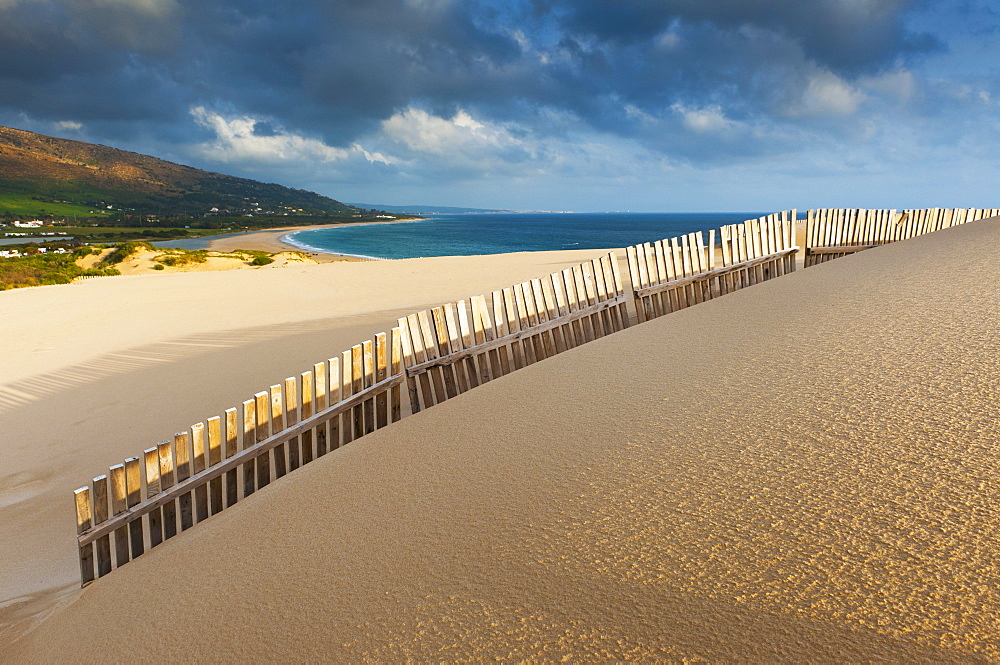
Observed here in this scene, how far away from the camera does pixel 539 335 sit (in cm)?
654

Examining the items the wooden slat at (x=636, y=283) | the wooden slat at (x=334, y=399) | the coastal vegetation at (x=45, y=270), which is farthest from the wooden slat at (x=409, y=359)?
the coastal vegetation at (x=45, y=270)

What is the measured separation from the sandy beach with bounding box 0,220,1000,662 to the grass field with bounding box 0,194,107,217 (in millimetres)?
135391

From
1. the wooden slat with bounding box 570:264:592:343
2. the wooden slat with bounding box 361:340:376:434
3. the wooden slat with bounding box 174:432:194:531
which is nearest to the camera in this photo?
the wooden slat with bounding box 174:432:194:531

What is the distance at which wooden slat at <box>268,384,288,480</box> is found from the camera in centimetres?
418

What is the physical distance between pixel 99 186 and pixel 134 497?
7061 inches

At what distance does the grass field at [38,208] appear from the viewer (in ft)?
372

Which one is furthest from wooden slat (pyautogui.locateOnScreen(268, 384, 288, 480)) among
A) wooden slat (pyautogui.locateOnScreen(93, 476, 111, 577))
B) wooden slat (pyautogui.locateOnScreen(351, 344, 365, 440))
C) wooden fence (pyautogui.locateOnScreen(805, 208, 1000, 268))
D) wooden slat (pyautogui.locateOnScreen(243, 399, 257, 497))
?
wooden fence (pyautogui.locateOnScreen(805, 208, 1000, 268))

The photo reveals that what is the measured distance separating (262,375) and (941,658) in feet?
26.4

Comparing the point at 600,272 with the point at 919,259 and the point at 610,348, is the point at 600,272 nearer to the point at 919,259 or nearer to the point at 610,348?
the point at 610,348

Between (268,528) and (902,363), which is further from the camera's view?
(902,363)

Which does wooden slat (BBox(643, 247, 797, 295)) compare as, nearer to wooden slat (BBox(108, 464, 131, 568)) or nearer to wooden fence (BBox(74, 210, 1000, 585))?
wooden fence (BBox(74, 210, 1000, 585))

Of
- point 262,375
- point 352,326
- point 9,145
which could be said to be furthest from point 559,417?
point 9,145

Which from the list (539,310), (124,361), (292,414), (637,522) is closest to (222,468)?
(292,414)

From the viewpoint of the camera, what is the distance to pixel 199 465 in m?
3.89
